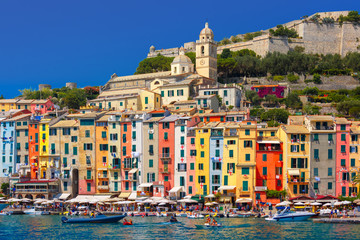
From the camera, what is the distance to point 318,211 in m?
71.1

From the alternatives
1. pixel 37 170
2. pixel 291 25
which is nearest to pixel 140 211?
pixel 37 170

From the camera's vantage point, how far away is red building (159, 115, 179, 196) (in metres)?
80.9

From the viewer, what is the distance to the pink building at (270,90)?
116188mm

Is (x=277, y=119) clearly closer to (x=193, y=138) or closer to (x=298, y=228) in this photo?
(x=193, y=138)

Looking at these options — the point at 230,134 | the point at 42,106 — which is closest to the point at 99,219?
the point at 230,134

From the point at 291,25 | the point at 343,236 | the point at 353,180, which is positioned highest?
the point at 291,25

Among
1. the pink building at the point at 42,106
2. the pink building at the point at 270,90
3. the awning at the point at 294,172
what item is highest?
the pink building at the point at 270,90

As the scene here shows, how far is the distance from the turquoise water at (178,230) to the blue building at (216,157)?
8.77 meters

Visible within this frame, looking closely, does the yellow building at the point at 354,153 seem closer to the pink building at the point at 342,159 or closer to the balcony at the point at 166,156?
the pink building at the point at 342,159

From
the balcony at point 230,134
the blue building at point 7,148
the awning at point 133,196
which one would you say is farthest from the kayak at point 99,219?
the blue building at point 7,148

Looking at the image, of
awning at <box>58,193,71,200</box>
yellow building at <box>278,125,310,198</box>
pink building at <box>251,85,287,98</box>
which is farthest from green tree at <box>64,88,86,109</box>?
yellow building at <box>278,125,310,198</box>

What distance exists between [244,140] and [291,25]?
286ft

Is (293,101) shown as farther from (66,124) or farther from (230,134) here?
(66,124)

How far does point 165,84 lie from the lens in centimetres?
11850
